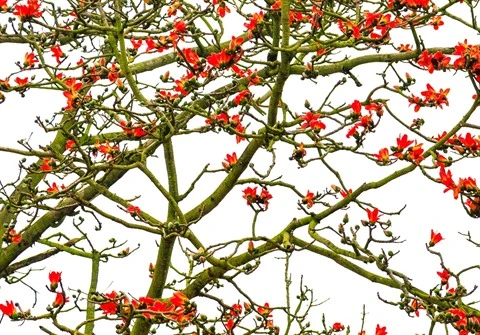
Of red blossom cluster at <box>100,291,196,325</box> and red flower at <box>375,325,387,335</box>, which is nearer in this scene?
red blossom cluster at <box>100,291,196,325</box>

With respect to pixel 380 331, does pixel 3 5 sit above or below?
above

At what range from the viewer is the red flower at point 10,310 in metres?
3.52

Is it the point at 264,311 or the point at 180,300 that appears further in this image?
the point at 264,311

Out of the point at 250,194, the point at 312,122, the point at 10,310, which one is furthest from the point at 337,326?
the point at 10,310

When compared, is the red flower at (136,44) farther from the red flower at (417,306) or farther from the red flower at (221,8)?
the red flower at (417,306)

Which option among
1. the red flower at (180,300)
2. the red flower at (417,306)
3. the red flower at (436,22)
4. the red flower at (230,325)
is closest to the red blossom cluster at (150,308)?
the red flower at (180,300)

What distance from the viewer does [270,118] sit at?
3.78m

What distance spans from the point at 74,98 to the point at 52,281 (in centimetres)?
90

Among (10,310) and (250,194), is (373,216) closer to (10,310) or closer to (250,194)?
(250,194)

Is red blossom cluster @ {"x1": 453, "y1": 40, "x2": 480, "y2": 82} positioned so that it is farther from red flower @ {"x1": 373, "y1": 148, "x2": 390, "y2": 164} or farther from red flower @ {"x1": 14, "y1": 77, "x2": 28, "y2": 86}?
red flower @ {"x1": 14, "y1": 77, "x2": 28, "y2": 86}

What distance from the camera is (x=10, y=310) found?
3555 mm

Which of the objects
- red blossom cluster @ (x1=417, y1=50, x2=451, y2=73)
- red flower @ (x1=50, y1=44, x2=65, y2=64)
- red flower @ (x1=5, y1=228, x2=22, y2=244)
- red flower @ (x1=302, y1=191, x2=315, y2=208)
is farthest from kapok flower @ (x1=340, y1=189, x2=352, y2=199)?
red flower @ (x1=5, y1=228, x2=22, y2=244)

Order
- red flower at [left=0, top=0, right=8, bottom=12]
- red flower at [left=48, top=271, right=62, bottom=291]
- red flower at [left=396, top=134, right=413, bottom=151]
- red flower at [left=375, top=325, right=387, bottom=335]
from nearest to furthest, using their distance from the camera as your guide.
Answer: red flower at [left=48, top=271, right=62, bottom=291], red flower at [left=396, top=134, right=413, bottom=151], red flower at [left=375, top=325, right=387, bottom=335], red flower at [left=0, top=0, right=8, bottom=12]

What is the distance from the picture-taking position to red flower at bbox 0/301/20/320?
352cm
